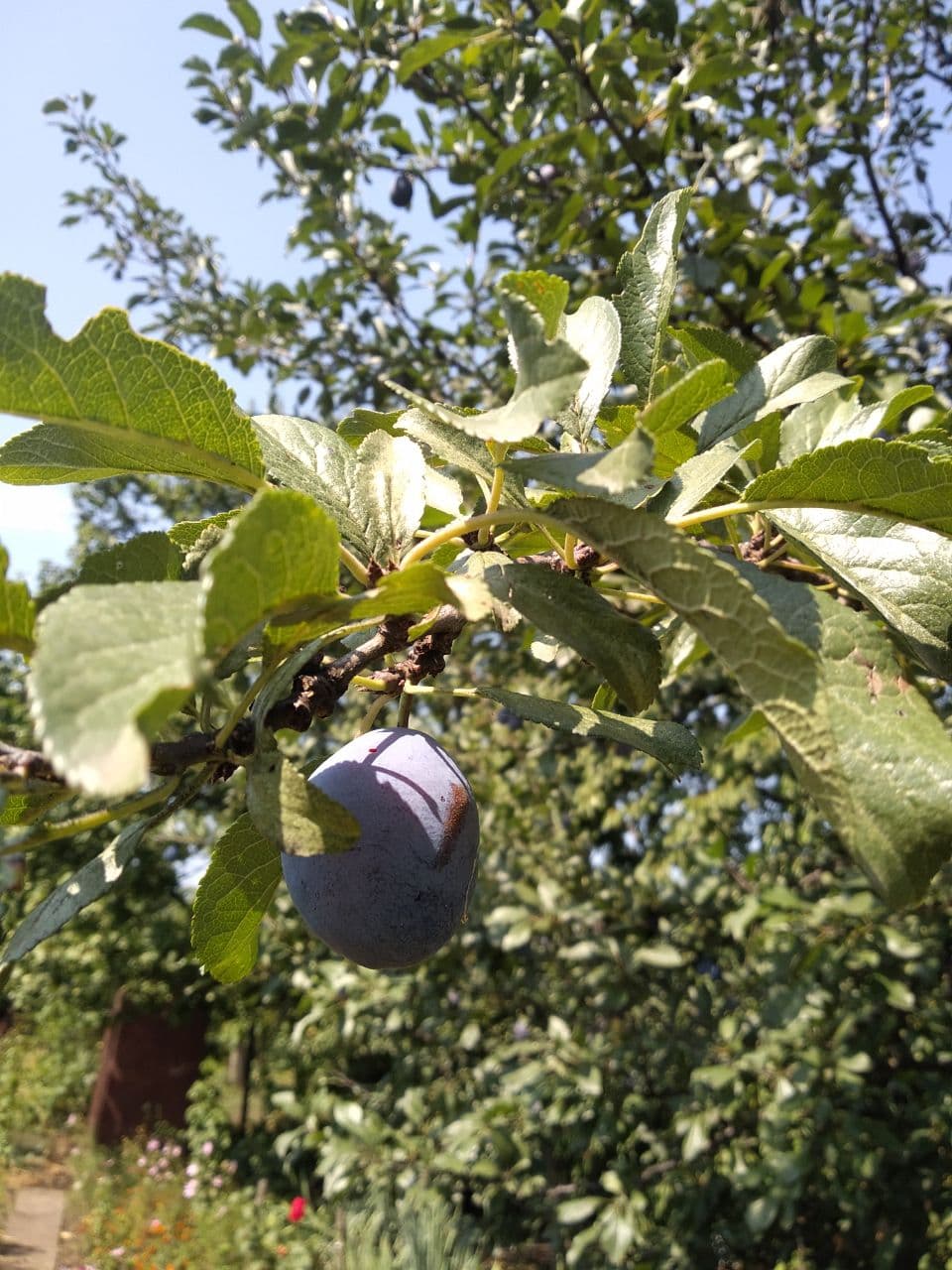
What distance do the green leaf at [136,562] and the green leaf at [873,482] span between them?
1.00ft

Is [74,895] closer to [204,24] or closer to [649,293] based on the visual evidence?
[649,293]

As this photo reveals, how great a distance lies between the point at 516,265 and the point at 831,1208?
9.34 ft

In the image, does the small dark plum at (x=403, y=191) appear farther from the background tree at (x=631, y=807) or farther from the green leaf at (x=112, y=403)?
the green leaf at (x=112, y=403)

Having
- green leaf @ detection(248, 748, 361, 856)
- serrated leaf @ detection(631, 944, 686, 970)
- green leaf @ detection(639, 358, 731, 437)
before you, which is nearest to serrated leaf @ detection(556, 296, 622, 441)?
green leaf @ detection(639, 358, 731, 437)

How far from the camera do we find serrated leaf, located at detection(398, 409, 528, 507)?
1.62 ft

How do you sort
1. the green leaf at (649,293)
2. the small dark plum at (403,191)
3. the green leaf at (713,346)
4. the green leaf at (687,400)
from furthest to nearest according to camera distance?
the small dark plum at (403,191) → the green leaf at (713,346) → the green leaf at (649,293) → the green leaf at (687,400)

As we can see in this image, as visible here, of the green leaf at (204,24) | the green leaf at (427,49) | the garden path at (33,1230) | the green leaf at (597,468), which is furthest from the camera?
the garden path at (33,1230)

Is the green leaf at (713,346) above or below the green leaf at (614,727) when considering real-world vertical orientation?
above

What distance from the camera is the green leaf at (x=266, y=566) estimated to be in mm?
309

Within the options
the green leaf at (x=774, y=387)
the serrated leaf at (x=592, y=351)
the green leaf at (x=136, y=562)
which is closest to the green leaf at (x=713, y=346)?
the green leaf at (x=774, y=387)

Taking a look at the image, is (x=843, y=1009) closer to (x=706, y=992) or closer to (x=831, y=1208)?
(x=706, y=992)

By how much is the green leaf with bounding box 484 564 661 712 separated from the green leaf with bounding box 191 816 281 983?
0.22 meters

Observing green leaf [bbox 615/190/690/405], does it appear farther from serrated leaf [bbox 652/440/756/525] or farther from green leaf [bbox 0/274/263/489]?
green leaf [bbox 0/274/263/489]

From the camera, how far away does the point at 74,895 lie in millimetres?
498
